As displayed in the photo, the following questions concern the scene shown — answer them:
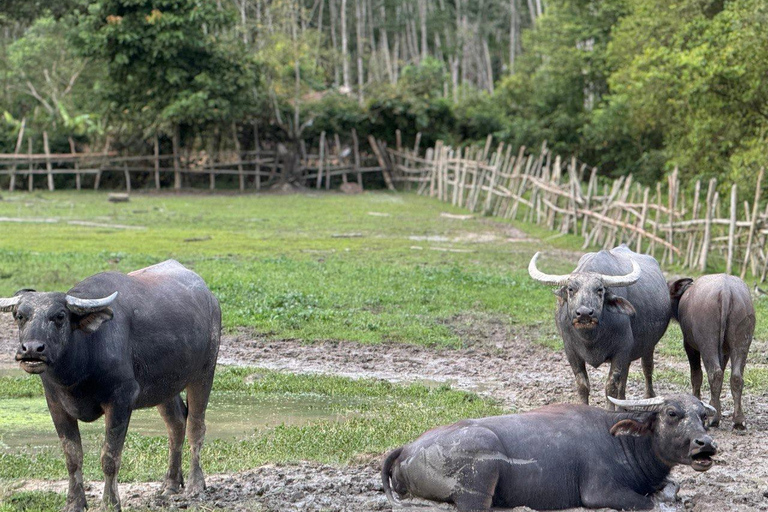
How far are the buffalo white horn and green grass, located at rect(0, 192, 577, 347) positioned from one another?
20.9ft

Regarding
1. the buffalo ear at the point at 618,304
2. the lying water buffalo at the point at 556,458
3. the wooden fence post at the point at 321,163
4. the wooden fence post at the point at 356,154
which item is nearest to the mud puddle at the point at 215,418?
the buffalo ear at the point at 618,304

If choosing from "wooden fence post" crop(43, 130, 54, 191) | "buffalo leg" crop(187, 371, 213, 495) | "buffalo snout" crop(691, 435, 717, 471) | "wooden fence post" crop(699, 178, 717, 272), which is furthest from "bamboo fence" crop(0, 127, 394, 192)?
"buffalo snout" crop(691, 435, 717, 471)

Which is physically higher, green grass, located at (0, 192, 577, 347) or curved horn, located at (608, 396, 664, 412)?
curved horn, located at (608, 396, 664, 412)

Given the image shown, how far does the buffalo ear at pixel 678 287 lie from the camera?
9.56 m

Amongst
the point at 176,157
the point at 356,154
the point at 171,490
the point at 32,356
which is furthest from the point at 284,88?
the point at 32,356

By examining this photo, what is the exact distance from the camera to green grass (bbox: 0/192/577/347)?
13.5 m

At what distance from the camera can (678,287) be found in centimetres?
958

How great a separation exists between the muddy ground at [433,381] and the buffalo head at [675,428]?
0.36 metres

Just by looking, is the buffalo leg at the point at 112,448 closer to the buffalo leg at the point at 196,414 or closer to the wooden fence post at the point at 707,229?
the buffalo leg at the point at 196,414

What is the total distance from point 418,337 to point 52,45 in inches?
1415

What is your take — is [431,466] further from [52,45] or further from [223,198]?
[52,45]

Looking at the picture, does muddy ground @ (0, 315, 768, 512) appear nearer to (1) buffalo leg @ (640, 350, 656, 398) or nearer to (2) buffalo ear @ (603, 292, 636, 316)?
(1) buffalo leg @ (640, 350, 656, 398)

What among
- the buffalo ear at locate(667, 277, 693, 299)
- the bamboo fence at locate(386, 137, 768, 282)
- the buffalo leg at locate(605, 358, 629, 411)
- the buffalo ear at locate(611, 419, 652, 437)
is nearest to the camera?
the buffalo ear at locate(611, 419, 652, 437)

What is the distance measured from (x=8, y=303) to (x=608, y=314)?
15.4 ft
